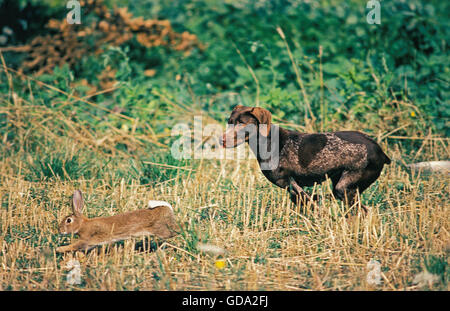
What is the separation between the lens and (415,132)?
6.77 meters

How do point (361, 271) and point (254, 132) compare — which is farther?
point (254, 132)

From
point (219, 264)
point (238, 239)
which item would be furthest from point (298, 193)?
point (219, 264)

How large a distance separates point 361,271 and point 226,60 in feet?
17.8

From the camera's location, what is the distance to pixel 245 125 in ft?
14.9

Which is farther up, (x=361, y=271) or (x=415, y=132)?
(x=415, y=132)

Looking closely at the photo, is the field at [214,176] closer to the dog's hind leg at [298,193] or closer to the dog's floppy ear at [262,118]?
the dog's hind leg at [298,193]

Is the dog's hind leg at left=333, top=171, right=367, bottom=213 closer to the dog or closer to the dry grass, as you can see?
the dog

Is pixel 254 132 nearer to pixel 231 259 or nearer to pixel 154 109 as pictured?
pixel 231 259

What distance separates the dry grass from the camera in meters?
3.83

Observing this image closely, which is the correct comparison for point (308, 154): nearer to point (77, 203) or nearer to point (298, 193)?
point (298, 193)

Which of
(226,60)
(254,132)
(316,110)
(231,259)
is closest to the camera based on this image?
(231,259)

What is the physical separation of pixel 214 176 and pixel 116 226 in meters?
1.97
